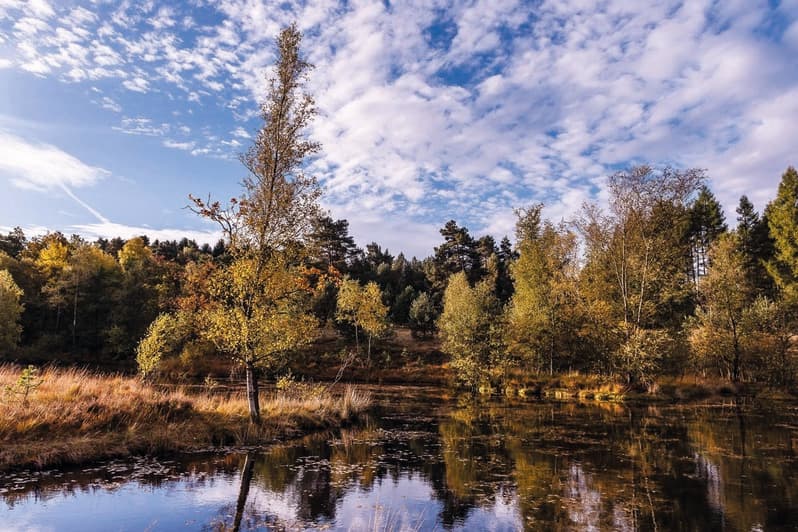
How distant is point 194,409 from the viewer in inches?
777

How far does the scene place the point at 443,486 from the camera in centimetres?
1391

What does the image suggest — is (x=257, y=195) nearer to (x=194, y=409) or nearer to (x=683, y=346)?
(x=194, y=409)

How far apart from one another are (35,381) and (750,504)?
2317cm

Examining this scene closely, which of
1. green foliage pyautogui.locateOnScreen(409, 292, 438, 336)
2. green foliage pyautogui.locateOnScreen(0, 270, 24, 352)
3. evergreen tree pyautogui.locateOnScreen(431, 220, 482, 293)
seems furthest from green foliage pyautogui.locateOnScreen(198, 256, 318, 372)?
evergreen tree pyautogui.locateOnScreen(431, 220, 482, 293)

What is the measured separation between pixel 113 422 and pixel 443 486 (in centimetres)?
1144

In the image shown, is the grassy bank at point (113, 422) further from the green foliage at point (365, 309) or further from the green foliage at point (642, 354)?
the green foliage at point (365, 309)

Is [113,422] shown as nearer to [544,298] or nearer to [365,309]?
[544,298]

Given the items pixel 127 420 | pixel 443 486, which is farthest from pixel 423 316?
pixel 443 486

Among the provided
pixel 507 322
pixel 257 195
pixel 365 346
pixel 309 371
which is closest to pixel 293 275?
pixel 257 195

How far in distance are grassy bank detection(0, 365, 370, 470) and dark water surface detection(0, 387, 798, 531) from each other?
902 mm

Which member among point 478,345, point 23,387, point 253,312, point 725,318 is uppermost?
point 725,318

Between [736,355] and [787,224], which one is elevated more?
[787,224]

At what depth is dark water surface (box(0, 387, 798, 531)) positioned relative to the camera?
10.7 meters

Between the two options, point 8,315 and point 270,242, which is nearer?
point 270,242
